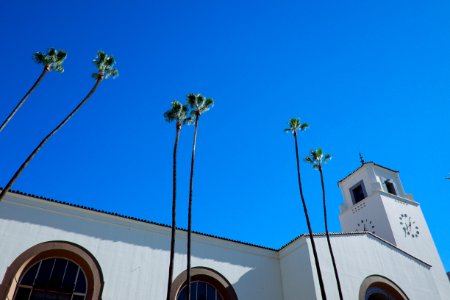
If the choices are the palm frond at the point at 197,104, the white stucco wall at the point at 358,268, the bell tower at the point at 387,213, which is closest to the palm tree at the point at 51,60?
the palm frond at the point at 197,104

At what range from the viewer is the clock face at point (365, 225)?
94.2ft

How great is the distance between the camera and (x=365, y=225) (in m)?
29.4

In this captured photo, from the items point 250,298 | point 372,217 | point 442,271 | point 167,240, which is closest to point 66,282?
point 167,240

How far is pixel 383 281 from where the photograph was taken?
21000 millimetres

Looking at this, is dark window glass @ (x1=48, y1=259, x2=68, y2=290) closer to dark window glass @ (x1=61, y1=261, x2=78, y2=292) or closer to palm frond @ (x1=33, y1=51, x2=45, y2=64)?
dark window glass @ (x1=61, y1=261, x2=78, y2=292)

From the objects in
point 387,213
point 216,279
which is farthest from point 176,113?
point 387,213

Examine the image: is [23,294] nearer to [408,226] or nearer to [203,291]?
[203,291]

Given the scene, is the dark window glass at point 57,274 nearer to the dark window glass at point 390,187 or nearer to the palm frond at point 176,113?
the palm frond at point 176,113

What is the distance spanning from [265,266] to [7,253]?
1267 centimetres

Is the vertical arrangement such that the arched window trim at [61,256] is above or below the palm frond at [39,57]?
below

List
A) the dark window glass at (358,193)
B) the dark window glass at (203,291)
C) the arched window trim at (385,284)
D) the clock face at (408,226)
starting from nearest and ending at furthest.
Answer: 1. the dark window glass at (203,291)
2. the arched window trim at (385,284)
3. the clock face at (408,226)
4. the dark window glass at (358,193)

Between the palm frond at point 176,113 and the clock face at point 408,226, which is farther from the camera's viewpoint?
the clock face at point 408,226

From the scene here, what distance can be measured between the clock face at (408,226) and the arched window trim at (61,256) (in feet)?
74.3

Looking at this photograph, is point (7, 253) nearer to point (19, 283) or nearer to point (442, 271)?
point (19, 283)
